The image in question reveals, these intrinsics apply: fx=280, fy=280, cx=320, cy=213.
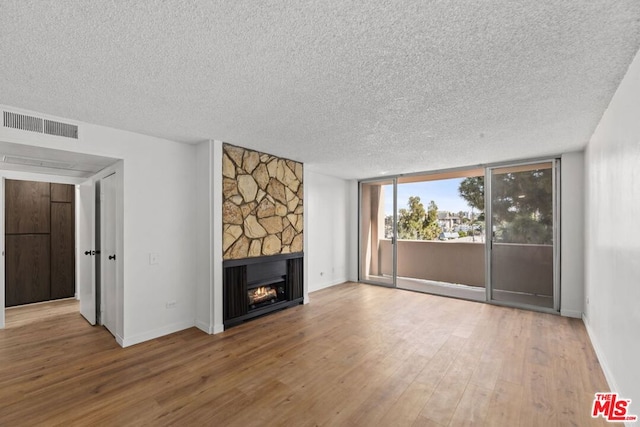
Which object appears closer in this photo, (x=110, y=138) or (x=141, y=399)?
(x=141, y=399)

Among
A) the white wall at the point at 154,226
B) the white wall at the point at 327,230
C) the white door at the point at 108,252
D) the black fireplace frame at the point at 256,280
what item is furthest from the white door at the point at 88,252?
the white wall at the point at 327,230

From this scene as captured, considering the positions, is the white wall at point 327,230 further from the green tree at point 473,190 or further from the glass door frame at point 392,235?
the green tree at point 473,190

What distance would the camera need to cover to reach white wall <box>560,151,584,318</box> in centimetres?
398

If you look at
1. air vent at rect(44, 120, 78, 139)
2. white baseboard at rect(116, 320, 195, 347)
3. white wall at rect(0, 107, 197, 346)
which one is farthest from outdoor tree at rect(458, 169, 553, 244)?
air vent at rect(44, 120, 78, 139)

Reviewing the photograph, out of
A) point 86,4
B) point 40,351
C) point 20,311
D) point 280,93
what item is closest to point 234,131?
point 280,93

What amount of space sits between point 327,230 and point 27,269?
526 centimetres

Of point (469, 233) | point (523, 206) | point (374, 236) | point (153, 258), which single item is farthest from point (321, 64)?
point (469, 233)

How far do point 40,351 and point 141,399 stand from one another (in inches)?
68.8

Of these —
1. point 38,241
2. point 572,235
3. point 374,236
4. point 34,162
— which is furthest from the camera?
point 374,236

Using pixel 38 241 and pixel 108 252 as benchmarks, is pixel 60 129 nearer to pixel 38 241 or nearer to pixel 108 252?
pixel 108 252

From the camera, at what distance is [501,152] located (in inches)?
158

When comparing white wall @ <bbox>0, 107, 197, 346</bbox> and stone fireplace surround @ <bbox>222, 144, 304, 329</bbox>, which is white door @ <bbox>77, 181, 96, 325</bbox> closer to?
white wall @ <bbox>0, 107, 197, 346</bbox>

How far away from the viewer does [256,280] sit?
4102mm

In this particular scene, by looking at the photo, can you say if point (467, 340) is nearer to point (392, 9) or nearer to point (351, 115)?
point (351, 115)
